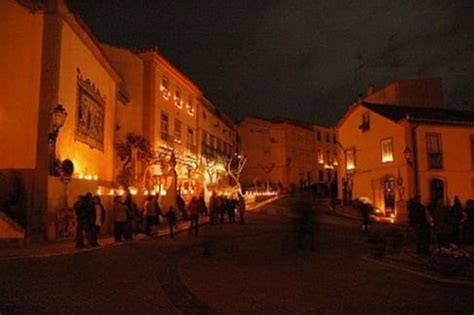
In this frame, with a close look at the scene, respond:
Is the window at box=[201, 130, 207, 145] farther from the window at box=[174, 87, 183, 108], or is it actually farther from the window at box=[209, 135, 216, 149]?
the window at box=[174, 87, 183, 108]

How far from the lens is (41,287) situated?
24.9 ft

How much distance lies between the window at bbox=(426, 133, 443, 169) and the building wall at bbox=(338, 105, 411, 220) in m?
1.81

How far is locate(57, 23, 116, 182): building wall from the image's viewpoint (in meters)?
16.5

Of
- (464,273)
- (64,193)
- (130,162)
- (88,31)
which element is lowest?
(464,273)

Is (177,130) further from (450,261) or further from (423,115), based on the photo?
(450,261)

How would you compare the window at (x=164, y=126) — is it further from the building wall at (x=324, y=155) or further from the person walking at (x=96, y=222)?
the building wall at (x=324, y=155)

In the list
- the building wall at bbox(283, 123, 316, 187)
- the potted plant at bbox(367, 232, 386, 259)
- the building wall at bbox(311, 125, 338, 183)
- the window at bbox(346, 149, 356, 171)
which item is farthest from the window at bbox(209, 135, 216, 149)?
the potted plant at bbox(367, 232, 386, 259)

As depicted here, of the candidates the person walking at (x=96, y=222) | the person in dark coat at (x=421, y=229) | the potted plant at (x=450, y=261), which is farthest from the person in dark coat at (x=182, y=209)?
the potted plant at (x=450, y=261)

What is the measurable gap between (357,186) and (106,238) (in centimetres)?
2281

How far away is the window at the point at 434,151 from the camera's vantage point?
2859cm

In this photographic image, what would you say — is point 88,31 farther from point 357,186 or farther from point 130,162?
point 357,186

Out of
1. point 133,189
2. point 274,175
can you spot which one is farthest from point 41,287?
point 274,175

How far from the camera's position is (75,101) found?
58.0 feet

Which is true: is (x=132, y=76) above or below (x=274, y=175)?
above
